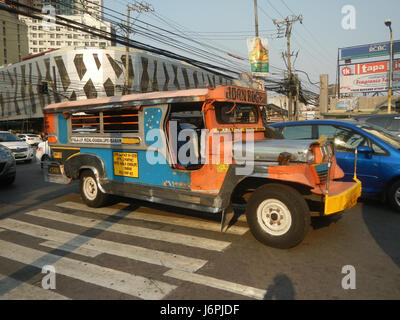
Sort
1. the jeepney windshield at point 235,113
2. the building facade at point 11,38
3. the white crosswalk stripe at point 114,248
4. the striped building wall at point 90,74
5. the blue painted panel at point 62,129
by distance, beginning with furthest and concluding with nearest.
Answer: the building facade at point 11,38 < the striped building wall at point 90,74 < the blue painted panel at point 62,129 < the jeepney windshield at point 235,113 < the white crosswalk stripe at point 114,248

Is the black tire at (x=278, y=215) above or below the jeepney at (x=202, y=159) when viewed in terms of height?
below

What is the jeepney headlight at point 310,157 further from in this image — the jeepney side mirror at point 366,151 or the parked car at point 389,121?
the parked car at point 389,121

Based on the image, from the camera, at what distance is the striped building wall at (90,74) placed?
47531 mm

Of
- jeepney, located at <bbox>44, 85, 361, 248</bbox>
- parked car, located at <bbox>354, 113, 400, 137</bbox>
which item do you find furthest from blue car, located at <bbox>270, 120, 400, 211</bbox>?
parked car, located at <bbox>354, 113, 400, 137</bbox>

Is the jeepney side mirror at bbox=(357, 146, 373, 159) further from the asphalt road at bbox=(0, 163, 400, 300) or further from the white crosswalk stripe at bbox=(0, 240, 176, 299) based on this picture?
the white crosswalk stripe at bbox=(0, 240, 176, 299)

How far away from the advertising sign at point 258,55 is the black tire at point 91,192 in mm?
12779

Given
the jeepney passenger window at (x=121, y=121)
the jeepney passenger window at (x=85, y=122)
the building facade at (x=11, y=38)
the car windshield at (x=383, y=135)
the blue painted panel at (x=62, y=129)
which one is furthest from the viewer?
the building facade at (x=11, y=38)

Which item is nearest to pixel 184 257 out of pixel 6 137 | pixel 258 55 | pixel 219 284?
pixel 219 284

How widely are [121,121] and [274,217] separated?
3.45m

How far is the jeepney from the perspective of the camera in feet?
13.9

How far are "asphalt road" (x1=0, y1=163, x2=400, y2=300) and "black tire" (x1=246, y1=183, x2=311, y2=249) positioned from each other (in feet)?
0.62

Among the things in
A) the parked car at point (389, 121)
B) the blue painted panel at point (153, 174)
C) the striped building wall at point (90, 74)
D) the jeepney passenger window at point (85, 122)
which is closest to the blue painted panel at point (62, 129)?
the jeepney passenger window at point (85, 122)
